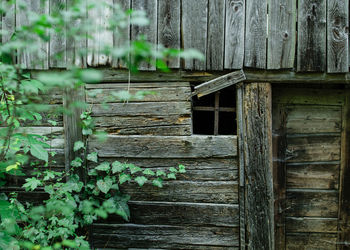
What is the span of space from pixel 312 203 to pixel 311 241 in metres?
0.41

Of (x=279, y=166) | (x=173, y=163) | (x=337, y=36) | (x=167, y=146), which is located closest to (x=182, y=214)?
(x=173, y=163)

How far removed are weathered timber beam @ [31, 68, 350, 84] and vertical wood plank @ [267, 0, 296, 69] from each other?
98mm

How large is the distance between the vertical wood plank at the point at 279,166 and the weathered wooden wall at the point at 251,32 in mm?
544

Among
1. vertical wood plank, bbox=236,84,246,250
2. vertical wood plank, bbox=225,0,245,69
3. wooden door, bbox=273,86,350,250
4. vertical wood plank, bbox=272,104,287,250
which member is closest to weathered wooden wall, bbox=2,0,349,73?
vertical wood plank, bbox=225,0,245,69

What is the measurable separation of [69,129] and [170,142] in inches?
41.1

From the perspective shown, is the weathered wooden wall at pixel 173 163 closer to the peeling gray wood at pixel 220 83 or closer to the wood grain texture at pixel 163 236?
the wood grain texture at pixel 163 236

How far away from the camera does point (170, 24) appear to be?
2625 mm

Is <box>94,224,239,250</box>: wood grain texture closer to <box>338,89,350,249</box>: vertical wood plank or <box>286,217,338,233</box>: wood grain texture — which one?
<box>286,217,338,233</box>: wood grain texture

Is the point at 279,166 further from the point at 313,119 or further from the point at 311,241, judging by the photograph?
the point at 311,241

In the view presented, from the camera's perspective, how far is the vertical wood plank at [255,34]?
2566 millimetres

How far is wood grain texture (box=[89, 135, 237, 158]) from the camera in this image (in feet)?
8.84

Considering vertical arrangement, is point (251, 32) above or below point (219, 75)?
above

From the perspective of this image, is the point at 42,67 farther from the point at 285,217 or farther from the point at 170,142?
the point at 285,217

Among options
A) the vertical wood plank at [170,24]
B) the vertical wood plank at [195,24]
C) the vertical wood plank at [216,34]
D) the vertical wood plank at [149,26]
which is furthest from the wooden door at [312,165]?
the vertical wood plank at [149,26]
